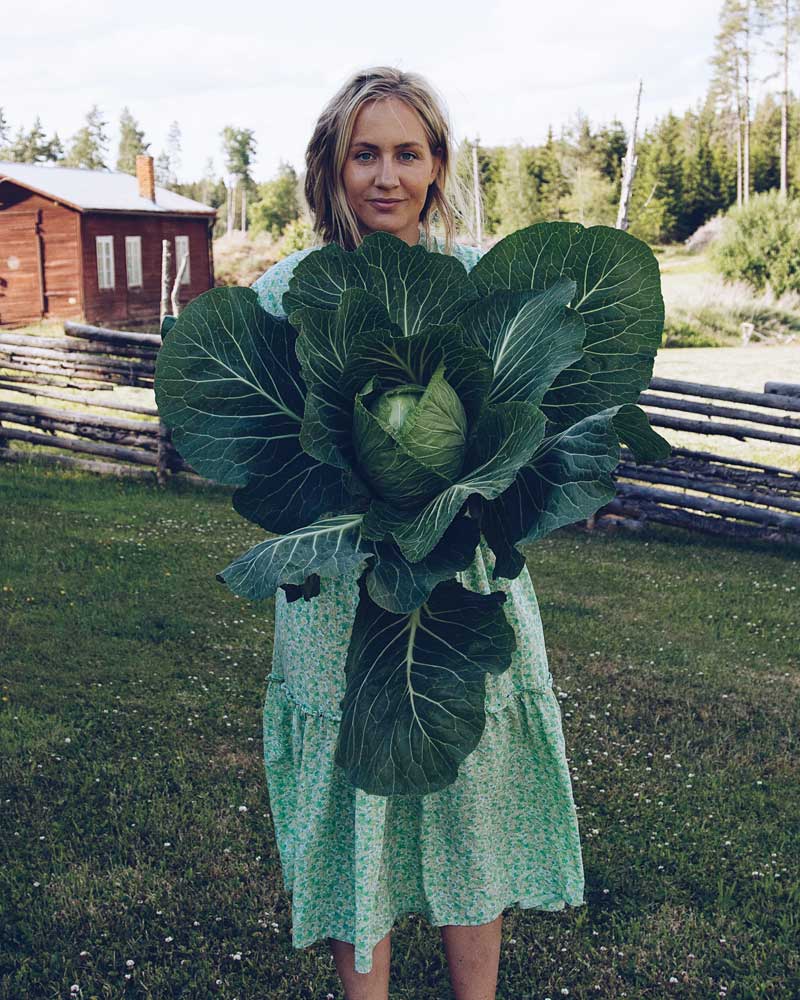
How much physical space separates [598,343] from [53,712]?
10.9ft

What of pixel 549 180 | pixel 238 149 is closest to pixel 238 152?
pixel 238 149

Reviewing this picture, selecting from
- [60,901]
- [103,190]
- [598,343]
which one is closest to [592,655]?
[60,901]

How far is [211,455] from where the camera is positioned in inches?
66.2

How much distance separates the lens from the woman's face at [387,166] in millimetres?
2000

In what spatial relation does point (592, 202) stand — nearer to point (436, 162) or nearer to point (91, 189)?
point (91, 189)

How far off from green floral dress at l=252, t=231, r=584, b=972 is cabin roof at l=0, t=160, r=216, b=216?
73.8 feet

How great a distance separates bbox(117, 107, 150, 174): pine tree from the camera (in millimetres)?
81000

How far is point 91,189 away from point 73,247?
273 centimetres

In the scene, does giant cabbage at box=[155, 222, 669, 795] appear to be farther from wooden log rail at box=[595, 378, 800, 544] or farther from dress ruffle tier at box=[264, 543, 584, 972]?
wooden log rail at box=[595, 378, 800, 544]

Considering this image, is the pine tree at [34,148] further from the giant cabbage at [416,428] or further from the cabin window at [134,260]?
the giant cabbage at [416,428]

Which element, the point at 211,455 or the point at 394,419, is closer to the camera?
the point at 394,419

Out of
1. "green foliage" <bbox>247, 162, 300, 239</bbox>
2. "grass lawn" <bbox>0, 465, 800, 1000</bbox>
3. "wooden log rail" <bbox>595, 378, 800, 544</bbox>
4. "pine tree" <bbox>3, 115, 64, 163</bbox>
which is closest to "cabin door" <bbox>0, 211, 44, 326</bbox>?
"grass lawn" <bbox>0, 465, 800, 1000</bbox>

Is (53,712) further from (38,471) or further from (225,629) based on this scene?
(38,471)

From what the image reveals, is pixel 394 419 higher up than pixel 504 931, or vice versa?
pixel 394 419
